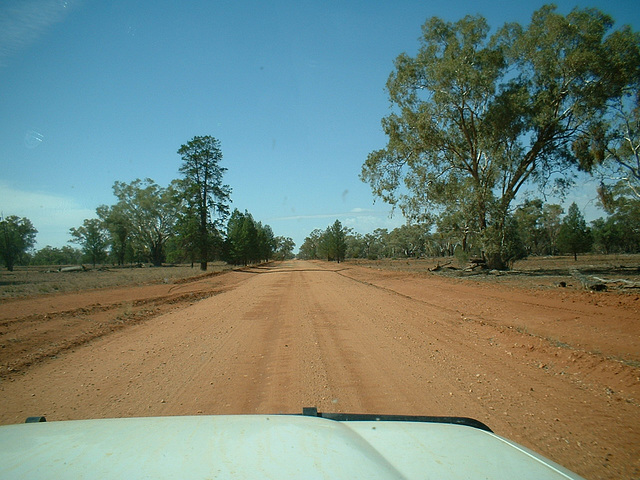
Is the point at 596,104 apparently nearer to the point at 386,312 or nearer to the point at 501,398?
the point at 386,312

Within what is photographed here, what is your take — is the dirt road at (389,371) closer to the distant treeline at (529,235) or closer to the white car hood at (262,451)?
the white car hood at (262,451)

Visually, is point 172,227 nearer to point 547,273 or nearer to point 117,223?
point 117,223

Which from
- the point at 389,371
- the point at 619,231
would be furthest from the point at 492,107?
the point at 619,231

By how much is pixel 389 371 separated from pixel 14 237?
260 feet

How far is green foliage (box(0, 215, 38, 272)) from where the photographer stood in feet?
184

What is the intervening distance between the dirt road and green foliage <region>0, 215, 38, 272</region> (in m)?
58.9

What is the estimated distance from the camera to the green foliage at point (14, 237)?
5609cm

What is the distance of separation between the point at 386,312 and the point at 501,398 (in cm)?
694

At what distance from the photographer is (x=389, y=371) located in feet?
19.6

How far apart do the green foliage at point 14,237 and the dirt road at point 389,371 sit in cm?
5893

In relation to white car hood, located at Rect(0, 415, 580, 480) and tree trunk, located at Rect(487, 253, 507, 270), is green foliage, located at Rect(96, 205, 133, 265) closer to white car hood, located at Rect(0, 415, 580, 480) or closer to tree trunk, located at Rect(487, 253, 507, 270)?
tree trunk, located at Rect(487, 253, 507, 270)

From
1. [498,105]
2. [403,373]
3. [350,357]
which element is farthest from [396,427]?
[498,105]

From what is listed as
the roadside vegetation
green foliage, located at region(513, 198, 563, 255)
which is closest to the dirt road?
the roadside vegetation

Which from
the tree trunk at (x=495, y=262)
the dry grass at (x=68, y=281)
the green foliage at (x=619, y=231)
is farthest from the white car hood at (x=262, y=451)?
the green foliage at (x=619, y=231)
